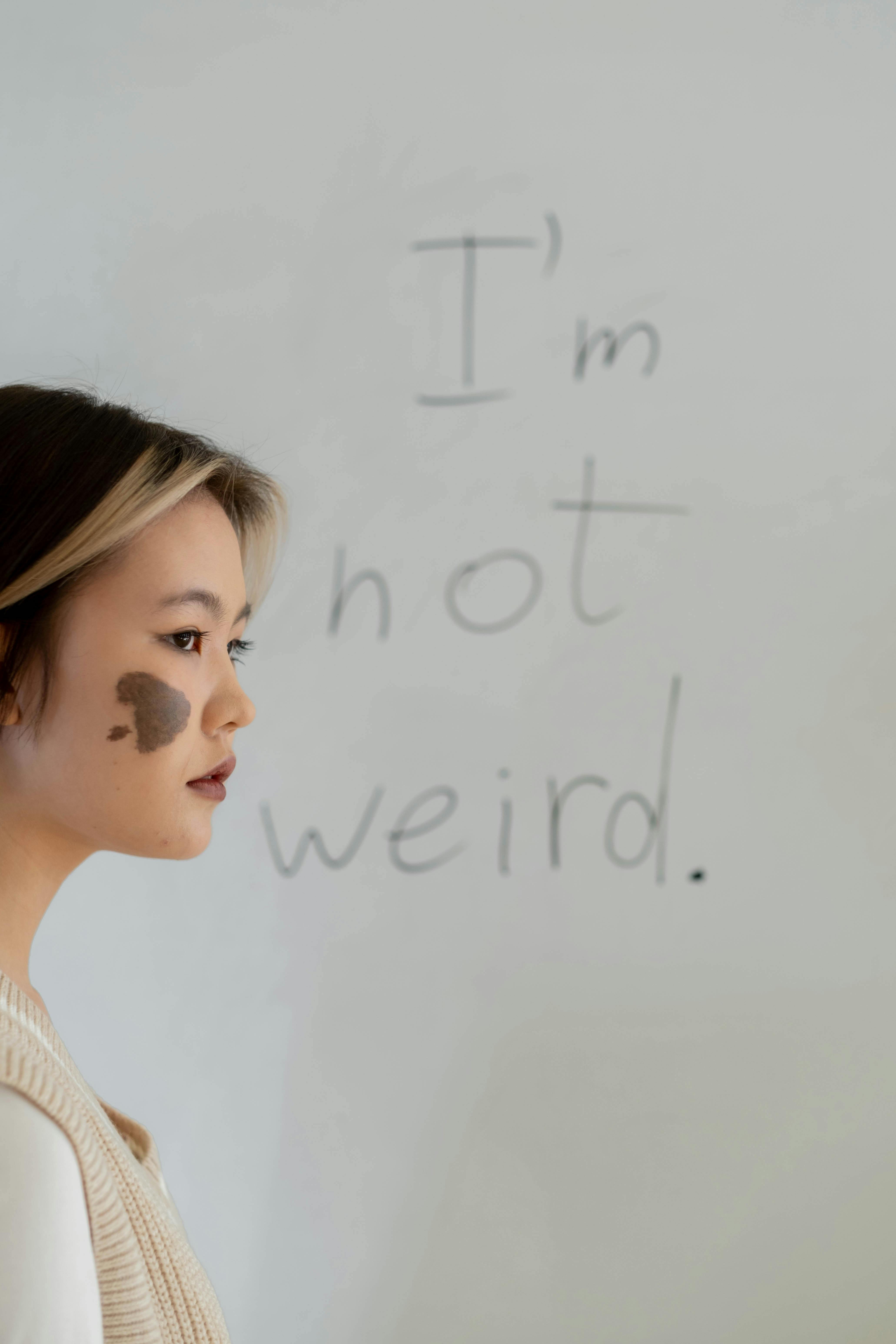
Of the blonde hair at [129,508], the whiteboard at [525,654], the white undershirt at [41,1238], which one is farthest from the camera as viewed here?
the whiteboard at [525,654]

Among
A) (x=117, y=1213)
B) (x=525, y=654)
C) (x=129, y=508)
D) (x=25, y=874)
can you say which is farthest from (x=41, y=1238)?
(x=525, y=654)

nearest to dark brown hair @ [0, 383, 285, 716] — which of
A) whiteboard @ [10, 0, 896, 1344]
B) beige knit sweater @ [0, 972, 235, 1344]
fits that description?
beige knit sweater @ [0, 972, 235, 1344]

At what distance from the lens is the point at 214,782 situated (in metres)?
0.48

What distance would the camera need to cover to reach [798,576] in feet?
2.35

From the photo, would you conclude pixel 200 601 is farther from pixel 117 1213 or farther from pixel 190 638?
pixel 117 1213

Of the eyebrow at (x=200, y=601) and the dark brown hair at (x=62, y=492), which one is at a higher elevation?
the dark brown hair at (x=62, y=492)

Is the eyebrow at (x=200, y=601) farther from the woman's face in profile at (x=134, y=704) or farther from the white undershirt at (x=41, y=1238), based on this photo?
the white undershirt at (x=41, y=1238)

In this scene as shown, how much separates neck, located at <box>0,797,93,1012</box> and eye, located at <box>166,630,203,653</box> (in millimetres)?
105

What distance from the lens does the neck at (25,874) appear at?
0.44 metres

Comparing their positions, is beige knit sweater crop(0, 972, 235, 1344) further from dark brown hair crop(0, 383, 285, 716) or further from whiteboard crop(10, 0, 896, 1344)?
whiteboard crop(10, 0, 896, 1344)

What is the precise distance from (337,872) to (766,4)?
758 mm

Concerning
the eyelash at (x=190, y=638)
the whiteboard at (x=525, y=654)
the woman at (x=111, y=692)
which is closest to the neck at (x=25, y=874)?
the woman at (x=111, y=692)

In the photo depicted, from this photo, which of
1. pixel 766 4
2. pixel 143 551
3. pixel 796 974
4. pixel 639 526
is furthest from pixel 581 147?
pixel 796 974

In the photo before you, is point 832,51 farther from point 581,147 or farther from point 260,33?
point 260,33
